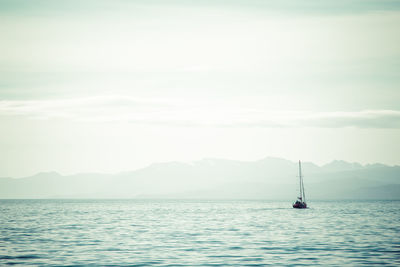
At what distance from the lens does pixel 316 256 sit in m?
46.5

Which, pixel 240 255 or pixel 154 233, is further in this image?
pixel 154 233

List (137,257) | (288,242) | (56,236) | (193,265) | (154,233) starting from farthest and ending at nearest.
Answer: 1. (154,233)
2. (56,236)
3. (288,242)
4. (137,257)
5. (193,265)

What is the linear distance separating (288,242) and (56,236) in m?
29.8

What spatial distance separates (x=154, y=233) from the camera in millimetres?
71000

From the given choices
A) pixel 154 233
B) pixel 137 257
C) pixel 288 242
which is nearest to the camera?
pixel 137 257

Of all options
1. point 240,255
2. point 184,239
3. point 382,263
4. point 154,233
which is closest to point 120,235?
point 154,233

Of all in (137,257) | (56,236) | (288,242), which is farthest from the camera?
(56,236)

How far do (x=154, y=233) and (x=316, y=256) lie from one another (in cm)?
3004

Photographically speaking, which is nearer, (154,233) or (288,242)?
(288,242)

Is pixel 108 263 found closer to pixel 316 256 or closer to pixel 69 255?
pixel 69 255

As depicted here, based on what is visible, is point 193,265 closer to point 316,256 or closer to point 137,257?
point 137,257

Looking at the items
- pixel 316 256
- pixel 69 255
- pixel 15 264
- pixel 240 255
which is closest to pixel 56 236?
pixel 69 255

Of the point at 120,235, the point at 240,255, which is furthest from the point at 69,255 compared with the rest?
the point at 120,235

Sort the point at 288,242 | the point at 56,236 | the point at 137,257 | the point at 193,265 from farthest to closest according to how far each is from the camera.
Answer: the point at 56,236 < the point at 288,242 < the point at 137,257 < the point at 193,265
